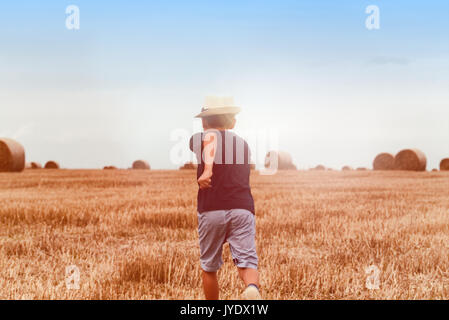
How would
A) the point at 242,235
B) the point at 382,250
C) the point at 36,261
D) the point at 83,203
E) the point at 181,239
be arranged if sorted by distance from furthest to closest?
the point at 83,203 → the point at 181,239 → the point at 382,250 → the point at 36,261 → the point at 242,235

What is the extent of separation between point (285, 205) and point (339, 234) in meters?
3.56

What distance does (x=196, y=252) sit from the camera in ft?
19.0

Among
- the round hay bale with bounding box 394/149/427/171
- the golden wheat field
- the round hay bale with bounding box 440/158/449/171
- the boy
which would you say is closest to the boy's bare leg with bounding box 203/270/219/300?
the boy

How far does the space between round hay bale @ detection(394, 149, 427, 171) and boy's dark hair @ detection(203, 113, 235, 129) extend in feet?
107

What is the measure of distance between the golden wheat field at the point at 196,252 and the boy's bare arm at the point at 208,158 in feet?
3.87

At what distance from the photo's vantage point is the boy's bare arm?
3.39 metres

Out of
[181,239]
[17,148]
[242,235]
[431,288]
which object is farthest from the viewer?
[17,148]

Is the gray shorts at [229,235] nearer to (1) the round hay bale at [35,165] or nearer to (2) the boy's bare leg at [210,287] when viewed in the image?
(2) the boy's bare leg at [210,287]

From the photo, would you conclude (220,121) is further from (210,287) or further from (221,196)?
(210,287)

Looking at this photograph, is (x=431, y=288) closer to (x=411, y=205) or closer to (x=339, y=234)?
(x=339, y=234)

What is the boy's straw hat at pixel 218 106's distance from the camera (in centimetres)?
347

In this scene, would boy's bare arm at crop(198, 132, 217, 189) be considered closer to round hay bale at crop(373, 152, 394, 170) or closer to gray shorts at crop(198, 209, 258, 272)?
gray shorts at crop(198, 209, 258, 272)
